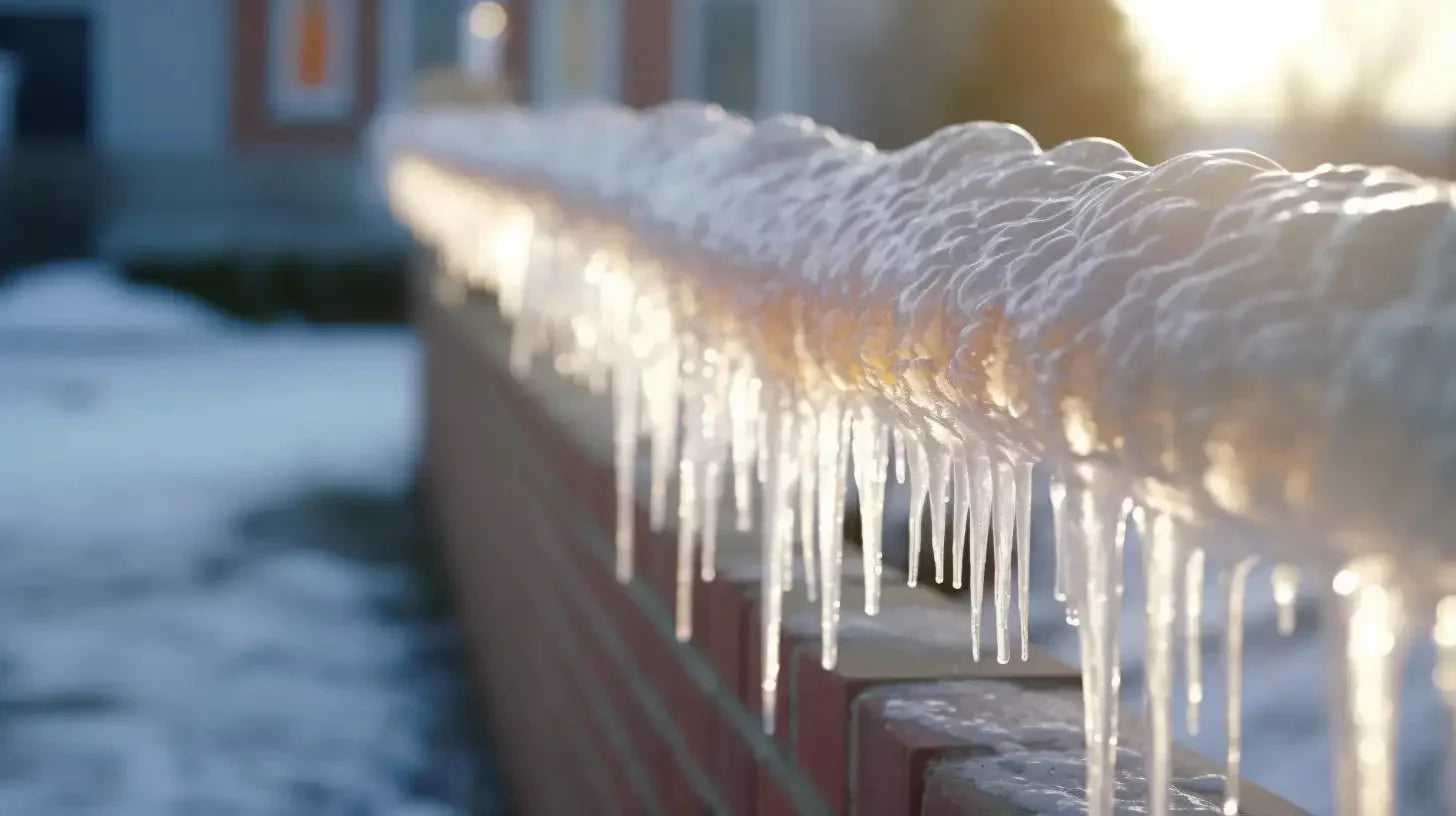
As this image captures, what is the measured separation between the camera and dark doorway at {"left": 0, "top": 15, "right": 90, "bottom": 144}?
70.3 ft

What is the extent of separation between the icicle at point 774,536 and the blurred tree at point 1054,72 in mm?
14623

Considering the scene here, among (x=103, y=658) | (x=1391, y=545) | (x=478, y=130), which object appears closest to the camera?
(x=1391, y=545)

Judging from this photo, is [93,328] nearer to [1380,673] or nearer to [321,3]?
[321,3]

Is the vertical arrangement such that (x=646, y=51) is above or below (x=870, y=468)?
→ above

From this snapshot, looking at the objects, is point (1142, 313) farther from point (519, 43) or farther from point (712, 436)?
point (519, 43)

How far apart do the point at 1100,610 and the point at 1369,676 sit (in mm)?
277

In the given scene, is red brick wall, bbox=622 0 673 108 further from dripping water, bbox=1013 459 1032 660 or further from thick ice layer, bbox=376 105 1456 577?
dripping water, bbox=1013 459 1032 660

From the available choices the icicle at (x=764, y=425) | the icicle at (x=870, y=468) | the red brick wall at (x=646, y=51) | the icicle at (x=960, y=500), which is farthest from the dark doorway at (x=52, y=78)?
the icicle at (x=960, y=500)

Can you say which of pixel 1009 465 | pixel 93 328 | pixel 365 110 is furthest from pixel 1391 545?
pixel 365 110

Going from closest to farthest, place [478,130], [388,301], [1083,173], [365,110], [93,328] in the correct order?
[1083,173], [478,130], [93,328], [388,301], [365,110]

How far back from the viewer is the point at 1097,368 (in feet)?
2.76

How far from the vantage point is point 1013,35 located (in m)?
18.3

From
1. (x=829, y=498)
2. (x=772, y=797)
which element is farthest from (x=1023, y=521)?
(x=772, y=797)

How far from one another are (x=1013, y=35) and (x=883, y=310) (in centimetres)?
1765
